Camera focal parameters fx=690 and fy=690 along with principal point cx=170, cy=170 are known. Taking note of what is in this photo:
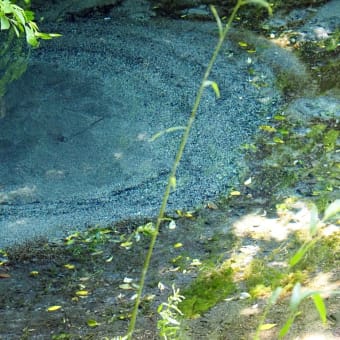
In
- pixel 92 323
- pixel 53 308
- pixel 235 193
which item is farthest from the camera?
pixel 235 193

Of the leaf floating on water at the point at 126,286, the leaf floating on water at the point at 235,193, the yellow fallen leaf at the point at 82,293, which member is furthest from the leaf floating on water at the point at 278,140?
the yellow fallen leaf at the point at 82,293

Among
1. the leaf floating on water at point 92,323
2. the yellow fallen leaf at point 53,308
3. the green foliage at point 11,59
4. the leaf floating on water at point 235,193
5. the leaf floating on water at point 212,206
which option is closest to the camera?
the leaf floating on water at point 92,323

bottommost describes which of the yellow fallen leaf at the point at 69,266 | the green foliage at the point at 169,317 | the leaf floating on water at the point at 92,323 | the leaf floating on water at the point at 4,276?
the yellow fallen leaf at the point at 69,266

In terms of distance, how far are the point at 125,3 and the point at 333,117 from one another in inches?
131

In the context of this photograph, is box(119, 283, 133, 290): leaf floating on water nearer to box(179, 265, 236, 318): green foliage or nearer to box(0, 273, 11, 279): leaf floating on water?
box(179, 265, 236, 318): green foliage

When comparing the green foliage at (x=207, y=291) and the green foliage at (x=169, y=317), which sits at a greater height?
the green foliage at (x=169, y=317)

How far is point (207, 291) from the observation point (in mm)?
3811

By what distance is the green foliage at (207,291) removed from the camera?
366 cm

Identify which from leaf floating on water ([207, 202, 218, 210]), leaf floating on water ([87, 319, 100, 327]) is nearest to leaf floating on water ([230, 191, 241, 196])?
leaf floating on water ([207, 202, 218, 210])

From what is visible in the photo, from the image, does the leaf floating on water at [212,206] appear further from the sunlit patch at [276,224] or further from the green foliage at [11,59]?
the green foliage at [11,59]

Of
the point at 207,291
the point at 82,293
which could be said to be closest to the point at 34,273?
the point at 82,293

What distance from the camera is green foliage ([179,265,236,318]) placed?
366 cm

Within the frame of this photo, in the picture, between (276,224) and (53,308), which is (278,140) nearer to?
(276,224)

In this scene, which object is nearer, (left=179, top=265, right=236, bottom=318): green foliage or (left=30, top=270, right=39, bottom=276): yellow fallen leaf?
(left=179, top=265, right=236, bottom=318): green foliage
